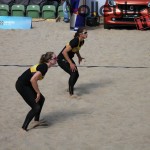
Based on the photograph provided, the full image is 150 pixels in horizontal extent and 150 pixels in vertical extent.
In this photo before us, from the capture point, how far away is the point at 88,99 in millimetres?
8297

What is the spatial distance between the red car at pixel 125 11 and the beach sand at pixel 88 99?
5.13 ft

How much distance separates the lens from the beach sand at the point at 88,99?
6238mm

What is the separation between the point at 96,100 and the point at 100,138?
1.99 metres

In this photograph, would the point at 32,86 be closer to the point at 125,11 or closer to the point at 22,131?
the point at 22,131

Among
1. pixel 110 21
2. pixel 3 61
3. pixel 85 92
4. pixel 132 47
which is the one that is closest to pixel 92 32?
pixel 110 21

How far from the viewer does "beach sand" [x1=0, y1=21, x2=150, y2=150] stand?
6238mm

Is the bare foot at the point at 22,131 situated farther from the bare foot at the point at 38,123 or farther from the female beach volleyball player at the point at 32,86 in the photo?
the bare foot at the point at 38,123

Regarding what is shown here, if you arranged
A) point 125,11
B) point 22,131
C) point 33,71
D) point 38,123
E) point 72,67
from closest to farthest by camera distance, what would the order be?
point 33,71, point 22,131, point 38,123, point 72,67, point 125,11

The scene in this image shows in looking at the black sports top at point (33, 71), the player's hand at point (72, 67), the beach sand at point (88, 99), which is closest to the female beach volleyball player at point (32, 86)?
the black sports top at point (33, 71)

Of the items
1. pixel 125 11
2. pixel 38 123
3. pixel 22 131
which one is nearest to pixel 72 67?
pixel 38 123

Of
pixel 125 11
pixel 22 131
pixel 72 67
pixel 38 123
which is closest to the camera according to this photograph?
pixel 22 131

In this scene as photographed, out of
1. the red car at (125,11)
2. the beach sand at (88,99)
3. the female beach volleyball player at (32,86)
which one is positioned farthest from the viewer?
the red car at (125,11)

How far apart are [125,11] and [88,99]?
323 inches

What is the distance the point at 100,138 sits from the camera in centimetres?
630
